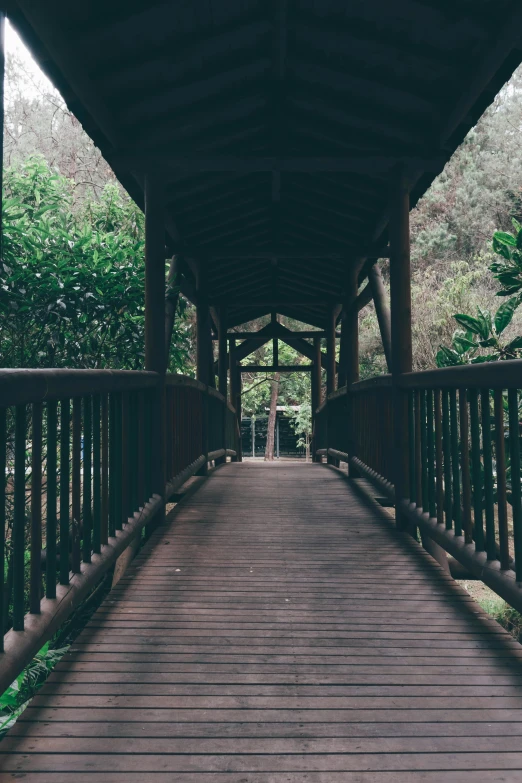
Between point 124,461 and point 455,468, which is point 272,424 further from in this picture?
point 455,468

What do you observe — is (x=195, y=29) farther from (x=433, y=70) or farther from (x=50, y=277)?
(x=50, y=277)

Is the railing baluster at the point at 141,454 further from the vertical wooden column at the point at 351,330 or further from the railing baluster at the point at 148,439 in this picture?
the vertical wooden column at the point at 351,330

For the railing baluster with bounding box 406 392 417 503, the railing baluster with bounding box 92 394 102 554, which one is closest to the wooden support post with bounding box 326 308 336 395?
the railing baluster with bounding box 406 392 417 503

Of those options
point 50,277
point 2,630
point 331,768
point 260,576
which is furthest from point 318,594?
point 50,277

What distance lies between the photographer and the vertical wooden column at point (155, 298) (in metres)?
3.98

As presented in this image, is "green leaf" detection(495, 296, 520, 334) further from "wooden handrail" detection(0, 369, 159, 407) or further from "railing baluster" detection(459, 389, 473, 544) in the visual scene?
"wooden handrail" detection(0, 369, 159, 407)

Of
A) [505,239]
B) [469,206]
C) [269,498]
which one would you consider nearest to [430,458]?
[505,239]

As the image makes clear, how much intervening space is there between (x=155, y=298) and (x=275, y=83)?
162 centimetres

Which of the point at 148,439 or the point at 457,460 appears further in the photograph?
the point at 148,439

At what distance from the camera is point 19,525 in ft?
5.53

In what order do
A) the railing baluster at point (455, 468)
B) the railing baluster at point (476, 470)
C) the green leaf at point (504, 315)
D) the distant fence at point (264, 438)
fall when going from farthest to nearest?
1. the distant fence at point (264, 438)
2. the green leaf at point (504, 315)
3. the railing baluster at point (455, 468)
4. the railing baluster at point (476, 470)

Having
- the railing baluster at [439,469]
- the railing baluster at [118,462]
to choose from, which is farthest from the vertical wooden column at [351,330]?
the railing baluster at [118,462]

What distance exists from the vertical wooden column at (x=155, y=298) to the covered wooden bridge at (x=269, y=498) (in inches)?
0.7

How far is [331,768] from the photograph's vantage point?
157 cm
